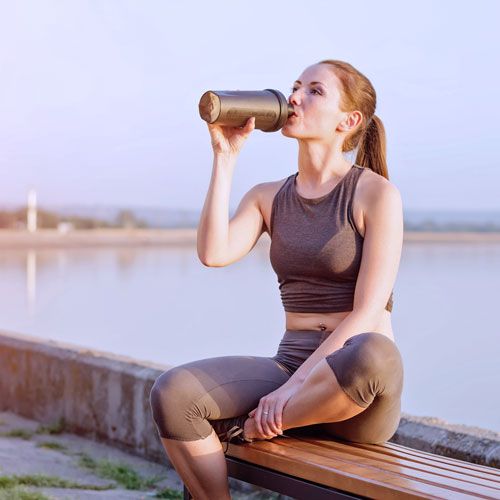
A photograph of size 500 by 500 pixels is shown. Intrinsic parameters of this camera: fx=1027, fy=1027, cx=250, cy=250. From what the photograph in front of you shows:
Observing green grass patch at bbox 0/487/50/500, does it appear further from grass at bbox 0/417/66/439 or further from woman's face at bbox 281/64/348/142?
woman's face at bbox 281/64/348/142

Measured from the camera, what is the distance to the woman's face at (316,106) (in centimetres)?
291

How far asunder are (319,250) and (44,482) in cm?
175

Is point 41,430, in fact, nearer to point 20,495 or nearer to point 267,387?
point 20,495

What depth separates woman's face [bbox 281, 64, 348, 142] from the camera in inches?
115

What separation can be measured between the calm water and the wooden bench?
13.0ft

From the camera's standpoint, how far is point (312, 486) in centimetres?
242

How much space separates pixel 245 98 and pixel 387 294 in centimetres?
66

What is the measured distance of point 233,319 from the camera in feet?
39.0

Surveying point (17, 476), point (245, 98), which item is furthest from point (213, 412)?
point (17, 476)

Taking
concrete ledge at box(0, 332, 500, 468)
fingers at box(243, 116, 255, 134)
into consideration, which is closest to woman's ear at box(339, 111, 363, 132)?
fingers at box(243, 116, 255, 134)

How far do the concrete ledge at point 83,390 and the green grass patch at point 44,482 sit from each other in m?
0.45

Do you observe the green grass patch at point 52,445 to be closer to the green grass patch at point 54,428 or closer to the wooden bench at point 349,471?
the green grass patch at point 54,428

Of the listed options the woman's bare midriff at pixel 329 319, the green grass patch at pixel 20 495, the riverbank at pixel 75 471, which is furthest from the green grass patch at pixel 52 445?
the woman's bare midriff at pixel 329 319

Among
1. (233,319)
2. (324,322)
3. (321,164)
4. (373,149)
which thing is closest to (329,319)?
(324,322)
